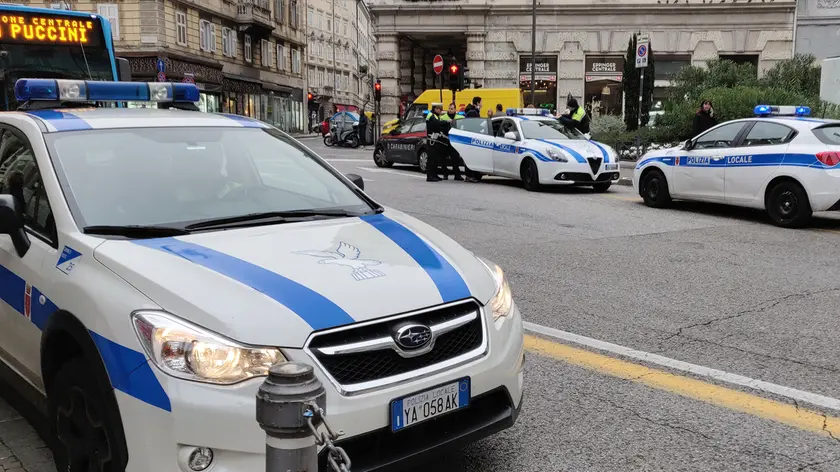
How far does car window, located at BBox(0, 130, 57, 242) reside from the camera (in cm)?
342

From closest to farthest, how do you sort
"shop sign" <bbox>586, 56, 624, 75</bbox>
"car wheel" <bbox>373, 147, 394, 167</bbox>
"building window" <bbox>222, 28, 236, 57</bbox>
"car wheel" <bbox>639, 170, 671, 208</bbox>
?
"car wheel" <bbox>639, 170, 671, 208</bbox>, "car wheel" <bbox>373, 147, 394, 167</bbox>, "shop sign" <bbox>586, 56, 624, 75</bbox>, "building window" <bbox>222, 28, 236, 57</bbox>

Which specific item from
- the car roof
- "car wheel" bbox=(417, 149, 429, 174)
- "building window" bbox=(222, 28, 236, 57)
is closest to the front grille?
the car roof

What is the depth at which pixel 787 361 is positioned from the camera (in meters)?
4.87

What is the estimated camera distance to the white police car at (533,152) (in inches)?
581

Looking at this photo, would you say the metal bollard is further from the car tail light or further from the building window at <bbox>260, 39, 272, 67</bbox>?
the building window at <bbox>260, 39, 272, 67</bbox>

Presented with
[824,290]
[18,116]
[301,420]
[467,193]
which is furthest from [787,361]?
[467,193]

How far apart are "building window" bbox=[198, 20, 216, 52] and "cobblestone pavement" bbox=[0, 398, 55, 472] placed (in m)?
42.8

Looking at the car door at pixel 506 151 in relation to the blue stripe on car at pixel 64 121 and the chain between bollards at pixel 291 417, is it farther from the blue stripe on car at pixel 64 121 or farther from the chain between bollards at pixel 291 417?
the chain between bollards at pixel 291 417

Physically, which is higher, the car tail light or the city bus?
the city bus

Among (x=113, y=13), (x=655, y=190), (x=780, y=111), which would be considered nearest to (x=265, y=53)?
(x=113, y=13)

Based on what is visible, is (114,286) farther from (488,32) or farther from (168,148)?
(488,32)

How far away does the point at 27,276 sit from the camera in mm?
3311

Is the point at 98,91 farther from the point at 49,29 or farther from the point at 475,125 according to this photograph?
the point at 475,125

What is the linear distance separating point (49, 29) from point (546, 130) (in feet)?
31.6
